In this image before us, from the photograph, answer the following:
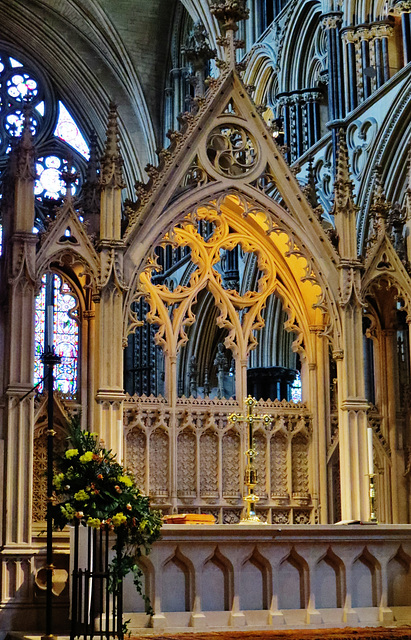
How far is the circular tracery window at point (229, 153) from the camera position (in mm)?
11438

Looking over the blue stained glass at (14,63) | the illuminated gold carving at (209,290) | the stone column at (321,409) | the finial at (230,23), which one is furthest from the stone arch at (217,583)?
the blue stained glass at (14,63)

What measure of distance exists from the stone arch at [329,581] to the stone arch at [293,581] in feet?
0.34

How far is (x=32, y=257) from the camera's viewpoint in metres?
10.5

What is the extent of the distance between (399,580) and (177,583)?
77.3 inches

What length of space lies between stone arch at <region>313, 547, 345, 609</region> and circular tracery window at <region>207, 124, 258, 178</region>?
392 centimetres

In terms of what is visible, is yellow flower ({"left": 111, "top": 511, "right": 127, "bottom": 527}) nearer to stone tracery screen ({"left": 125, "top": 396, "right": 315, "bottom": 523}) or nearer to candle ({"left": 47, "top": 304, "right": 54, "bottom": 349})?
candle ({"left": 47, "top": 304, "right": 54, "bottom": 349})

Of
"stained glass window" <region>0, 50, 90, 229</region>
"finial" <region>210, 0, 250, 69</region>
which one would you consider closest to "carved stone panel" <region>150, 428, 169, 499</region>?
"finial" <region>210, 0, 250, 69</region>

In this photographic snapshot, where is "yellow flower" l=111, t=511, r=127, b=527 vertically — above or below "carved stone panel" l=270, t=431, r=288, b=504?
below

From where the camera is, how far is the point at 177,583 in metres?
9.15

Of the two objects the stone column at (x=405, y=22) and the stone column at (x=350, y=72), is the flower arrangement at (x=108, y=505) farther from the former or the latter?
the stone column at (x=350, y=72)

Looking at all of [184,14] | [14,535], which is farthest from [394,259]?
[184,14]

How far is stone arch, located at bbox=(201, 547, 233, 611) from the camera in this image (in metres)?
9.22

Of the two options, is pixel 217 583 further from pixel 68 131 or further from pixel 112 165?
pixel 68 131

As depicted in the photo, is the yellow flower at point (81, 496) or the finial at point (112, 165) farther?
the finial at point (112, 165)
